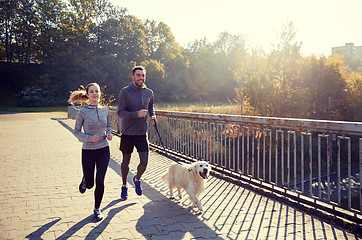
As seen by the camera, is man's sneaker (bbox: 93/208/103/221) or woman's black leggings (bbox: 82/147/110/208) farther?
woman's black leggings (bbox: 82/147/110/208)

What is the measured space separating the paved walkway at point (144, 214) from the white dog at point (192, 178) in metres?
0.26

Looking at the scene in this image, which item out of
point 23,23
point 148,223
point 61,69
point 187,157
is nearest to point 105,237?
point 148,223

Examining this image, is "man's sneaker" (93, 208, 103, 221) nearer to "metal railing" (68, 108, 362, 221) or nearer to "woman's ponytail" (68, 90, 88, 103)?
"woman's ponytail" (68, 90, 88, 103)

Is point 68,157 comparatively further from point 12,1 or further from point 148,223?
point 12,1

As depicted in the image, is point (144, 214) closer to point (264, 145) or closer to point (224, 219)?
point (224, 219)

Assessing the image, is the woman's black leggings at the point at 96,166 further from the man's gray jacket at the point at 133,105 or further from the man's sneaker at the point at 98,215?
the man's gray jacket at the point at 133,105

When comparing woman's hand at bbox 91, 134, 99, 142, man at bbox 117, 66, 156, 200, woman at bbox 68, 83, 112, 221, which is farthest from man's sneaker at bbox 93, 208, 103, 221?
woman's hand at bbox 91, 134, 99, 142

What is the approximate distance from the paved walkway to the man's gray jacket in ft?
4.01

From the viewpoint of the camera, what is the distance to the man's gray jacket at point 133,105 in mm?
4934

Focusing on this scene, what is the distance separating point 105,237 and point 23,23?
2781 inches

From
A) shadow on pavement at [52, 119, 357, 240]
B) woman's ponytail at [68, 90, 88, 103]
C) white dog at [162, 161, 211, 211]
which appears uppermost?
woman's ponytail at [68, 90, 88, 103]

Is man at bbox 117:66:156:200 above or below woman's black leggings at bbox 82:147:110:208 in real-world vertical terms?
above

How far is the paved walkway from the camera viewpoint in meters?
3.73

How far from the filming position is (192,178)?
4.77 m
